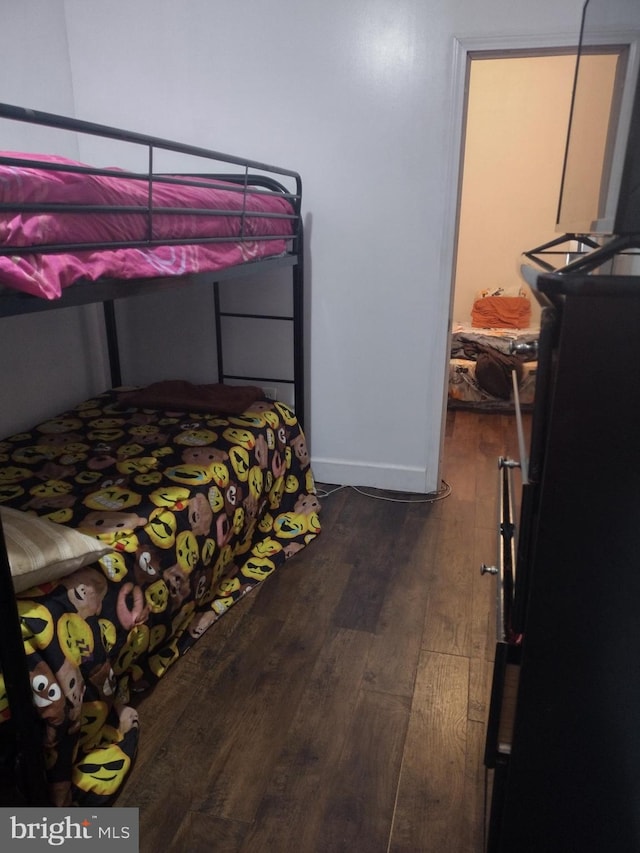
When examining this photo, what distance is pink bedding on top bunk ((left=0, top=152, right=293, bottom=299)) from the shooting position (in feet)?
3.49

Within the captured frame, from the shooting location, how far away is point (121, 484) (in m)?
1.82

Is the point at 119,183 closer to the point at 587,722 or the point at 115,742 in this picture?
the point at 115,742

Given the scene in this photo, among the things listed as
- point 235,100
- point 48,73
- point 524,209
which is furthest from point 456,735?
point 524,209

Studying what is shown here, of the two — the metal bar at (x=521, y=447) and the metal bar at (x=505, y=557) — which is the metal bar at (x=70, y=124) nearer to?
the metal bar at (x=521, y=447)

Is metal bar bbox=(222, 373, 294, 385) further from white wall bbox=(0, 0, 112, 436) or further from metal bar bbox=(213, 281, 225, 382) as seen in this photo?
white wall bbox=(0, 0, 112, 436)

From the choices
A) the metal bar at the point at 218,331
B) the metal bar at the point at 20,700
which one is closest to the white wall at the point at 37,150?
the metal bar at the point at 218,331

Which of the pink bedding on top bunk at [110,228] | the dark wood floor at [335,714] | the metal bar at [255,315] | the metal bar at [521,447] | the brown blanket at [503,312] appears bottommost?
the dark wood floor at [335,714]

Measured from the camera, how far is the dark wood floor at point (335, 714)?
4.15ft

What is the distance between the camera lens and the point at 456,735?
58.4 inches

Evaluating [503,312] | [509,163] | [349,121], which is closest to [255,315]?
[349,121]

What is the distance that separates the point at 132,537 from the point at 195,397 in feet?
3.60

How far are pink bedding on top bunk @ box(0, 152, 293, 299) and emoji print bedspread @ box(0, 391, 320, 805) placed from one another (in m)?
0.65

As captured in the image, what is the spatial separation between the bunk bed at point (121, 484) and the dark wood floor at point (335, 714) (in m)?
0.10

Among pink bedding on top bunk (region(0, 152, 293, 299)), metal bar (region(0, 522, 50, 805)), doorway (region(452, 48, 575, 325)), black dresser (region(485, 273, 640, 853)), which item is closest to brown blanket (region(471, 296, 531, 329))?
doorway (region(452, 48, 575, 325))
